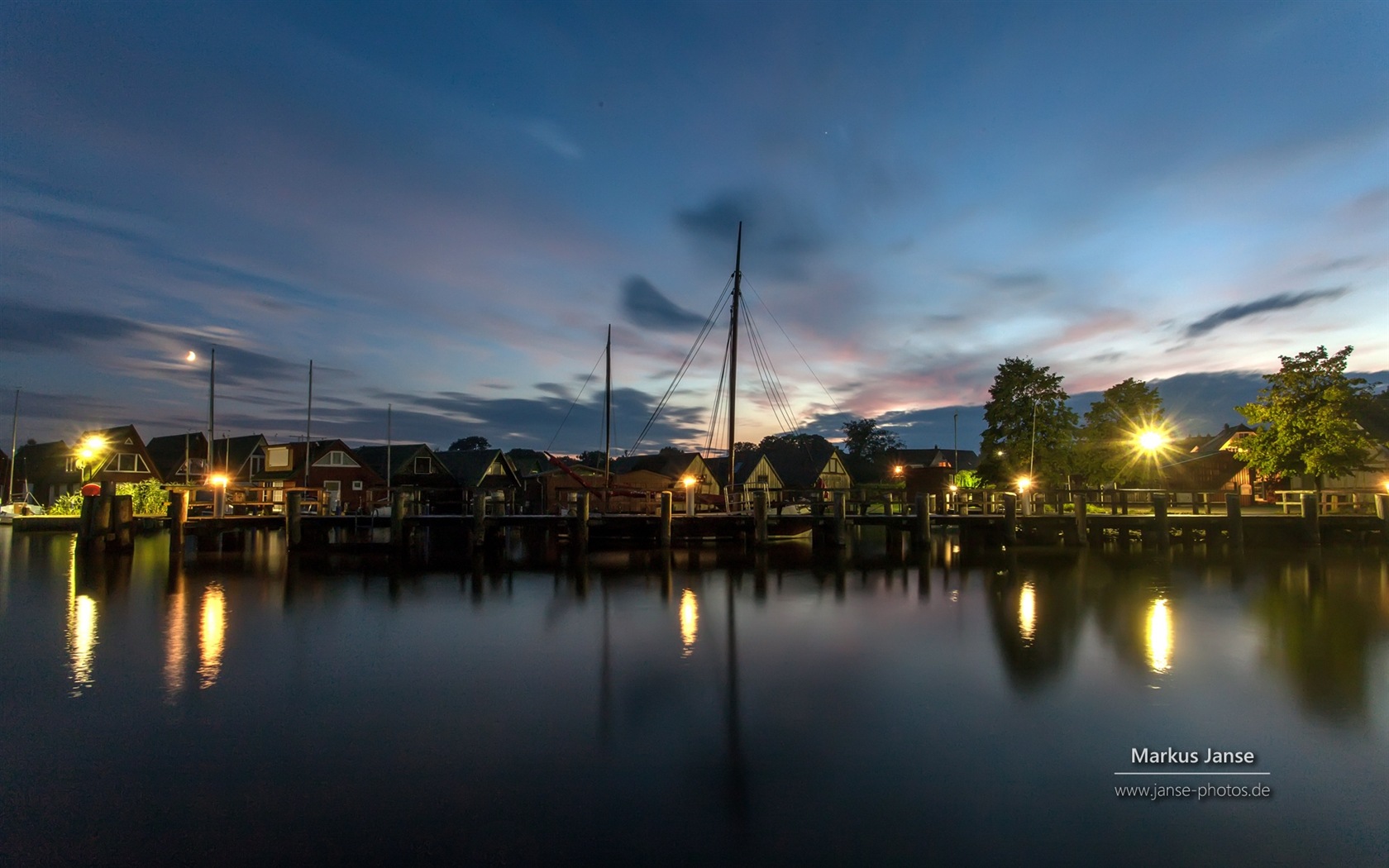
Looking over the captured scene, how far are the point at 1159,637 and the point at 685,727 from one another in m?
10.3

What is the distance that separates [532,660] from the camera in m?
11.8

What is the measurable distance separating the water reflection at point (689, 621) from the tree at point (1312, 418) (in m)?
31.5

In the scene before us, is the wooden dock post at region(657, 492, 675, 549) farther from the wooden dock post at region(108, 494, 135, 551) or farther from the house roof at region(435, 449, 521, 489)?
the house roof at region(435, 449, 521, 489)

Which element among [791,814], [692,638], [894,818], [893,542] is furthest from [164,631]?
[893,542]

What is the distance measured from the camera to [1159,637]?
43.8 feet

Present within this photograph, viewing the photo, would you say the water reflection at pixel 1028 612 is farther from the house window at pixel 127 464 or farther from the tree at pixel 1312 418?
the house window at pixel 127 464

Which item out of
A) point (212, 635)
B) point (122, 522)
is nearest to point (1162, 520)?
point (212, 635)

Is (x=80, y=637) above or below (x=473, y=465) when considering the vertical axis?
below

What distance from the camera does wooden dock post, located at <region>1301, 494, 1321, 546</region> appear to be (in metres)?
27.1

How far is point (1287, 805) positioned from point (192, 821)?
10216 millimetres

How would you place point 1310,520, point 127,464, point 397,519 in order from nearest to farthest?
1. point 397,519
2. point 1310,520
3. point 127,464

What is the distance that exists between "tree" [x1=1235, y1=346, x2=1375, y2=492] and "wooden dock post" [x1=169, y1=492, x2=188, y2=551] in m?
46.7

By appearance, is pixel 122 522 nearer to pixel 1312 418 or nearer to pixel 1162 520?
pixel 1162 520

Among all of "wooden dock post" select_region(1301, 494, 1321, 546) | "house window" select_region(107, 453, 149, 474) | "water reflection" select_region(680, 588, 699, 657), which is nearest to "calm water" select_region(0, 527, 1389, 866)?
"water reflection" select_region(680, 588, 699, 657)
